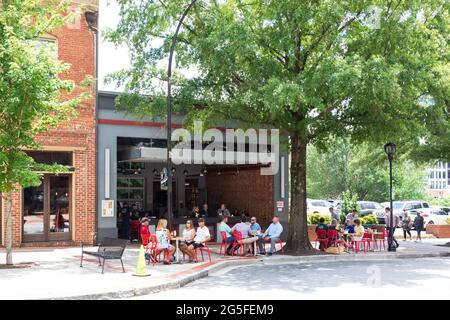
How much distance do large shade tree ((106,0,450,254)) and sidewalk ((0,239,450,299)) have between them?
272 centimetres

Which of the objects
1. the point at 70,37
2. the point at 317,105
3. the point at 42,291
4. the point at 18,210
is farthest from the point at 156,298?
the point at 70,37

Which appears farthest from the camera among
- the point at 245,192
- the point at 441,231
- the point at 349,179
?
the point at 349,179

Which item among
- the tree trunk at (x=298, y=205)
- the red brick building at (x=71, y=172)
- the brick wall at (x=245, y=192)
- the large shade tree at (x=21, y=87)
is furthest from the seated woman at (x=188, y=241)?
the brick wall at (x=245, y=192)

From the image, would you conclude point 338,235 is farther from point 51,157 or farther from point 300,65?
point 51,157

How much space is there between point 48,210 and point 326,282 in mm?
11637

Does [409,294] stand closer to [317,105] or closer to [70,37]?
[317,105]

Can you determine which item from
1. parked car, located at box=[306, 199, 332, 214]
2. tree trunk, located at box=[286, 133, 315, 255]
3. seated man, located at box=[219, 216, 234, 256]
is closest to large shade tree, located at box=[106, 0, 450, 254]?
tree trunk, located at box=[286, 133, 315, 255]

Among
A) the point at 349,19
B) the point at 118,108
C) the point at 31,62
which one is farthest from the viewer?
the point at 118,108

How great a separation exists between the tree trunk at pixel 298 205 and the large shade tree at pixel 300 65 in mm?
35

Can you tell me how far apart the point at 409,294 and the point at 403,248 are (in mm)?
12796

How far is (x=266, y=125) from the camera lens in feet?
72.1

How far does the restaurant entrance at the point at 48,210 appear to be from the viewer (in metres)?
20.9

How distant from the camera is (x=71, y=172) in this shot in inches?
843

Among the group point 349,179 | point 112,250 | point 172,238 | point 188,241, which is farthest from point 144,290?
point 349,179
